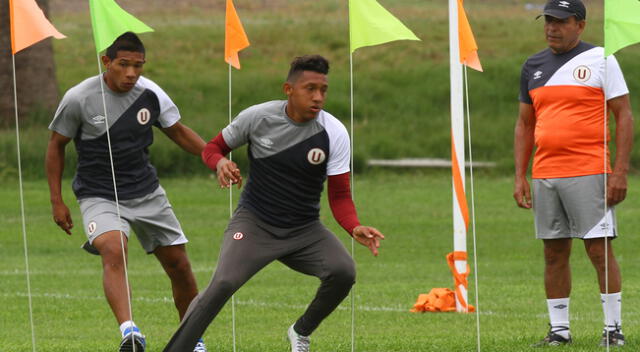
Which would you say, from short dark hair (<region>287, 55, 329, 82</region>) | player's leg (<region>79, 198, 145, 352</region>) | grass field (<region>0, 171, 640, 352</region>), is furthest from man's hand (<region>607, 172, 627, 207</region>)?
player's leg (<region>79, 198, 145, 352</region>)

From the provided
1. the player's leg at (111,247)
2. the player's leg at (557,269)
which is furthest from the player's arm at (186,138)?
the player's leg at (557,269)

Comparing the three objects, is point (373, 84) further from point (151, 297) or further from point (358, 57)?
point (151, 297)

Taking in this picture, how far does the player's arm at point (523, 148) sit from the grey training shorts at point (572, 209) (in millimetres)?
116

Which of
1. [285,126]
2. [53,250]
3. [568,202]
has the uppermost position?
[285,126]

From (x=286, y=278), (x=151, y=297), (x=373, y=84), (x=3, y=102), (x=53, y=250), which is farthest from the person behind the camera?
(x=373, y=84)

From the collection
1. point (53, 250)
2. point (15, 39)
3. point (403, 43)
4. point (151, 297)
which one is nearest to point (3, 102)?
point (53, 250)

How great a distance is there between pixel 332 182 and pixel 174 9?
35.6 m

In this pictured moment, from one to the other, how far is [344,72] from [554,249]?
88.1 ft

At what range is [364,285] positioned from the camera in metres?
15.9

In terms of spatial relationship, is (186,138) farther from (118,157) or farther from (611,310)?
(611,310)

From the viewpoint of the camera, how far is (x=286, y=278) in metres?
16.9

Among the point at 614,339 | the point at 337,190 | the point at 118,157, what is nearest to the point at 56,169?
the point at 118,157

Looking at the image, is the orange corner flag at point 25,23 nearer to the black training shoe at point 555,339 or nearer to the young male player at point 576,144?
the young male player at point 576,144

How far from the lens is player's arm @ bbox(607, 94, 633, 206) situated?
31.0ft
